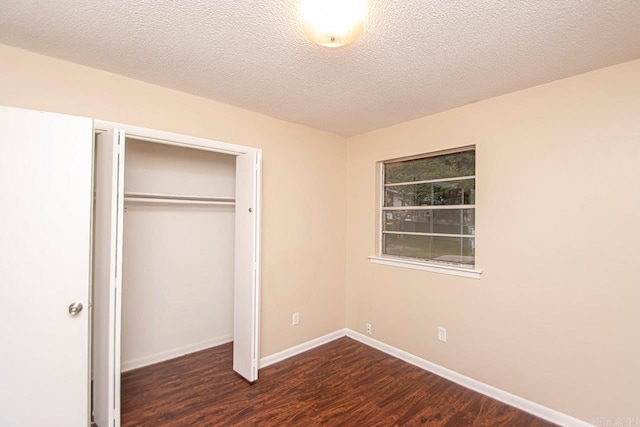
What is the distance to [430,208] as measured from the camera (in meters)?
3.07

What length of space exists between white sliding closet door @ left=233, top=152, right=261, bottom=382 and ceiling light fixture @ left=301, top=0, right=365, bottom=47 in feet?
4.55

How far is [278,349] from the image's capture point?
123 inches

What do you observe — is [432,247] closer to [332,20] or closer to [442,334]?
[442,334]

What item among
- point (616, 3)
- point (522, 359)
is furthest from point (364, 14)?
point (522, 359)

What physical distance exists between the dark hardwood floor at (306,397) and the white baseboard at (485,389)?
0.06 m

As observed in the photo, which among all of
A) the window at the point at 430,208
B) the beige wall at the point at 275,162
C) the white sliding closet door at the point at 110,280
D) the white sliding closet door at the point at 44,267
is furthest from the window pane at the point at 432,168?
the white sliding closet door at the point at 44,267

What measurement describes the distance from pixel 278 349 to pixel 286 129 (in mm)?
2377

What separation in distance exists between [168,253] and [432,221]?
2793mm

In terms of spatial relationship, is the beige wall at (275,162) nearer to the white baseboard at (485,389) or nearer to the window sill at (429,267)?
the window sill at (429,267)

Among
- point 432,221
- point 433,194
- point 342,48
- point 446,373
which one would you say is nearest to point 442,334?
point 446,373

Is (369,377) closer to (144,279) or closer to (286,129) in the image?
(144,279)

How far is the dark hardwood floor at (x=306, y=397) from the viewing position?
7.10 ft

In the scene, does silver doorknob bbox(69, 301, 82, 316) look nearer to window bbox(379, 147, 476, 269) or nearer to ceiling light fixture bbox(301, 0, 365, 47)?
ceiling light fixture bbox(301, 0, 365, 47)

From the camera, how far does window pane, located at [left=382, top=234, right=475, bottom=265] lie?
2.79m
